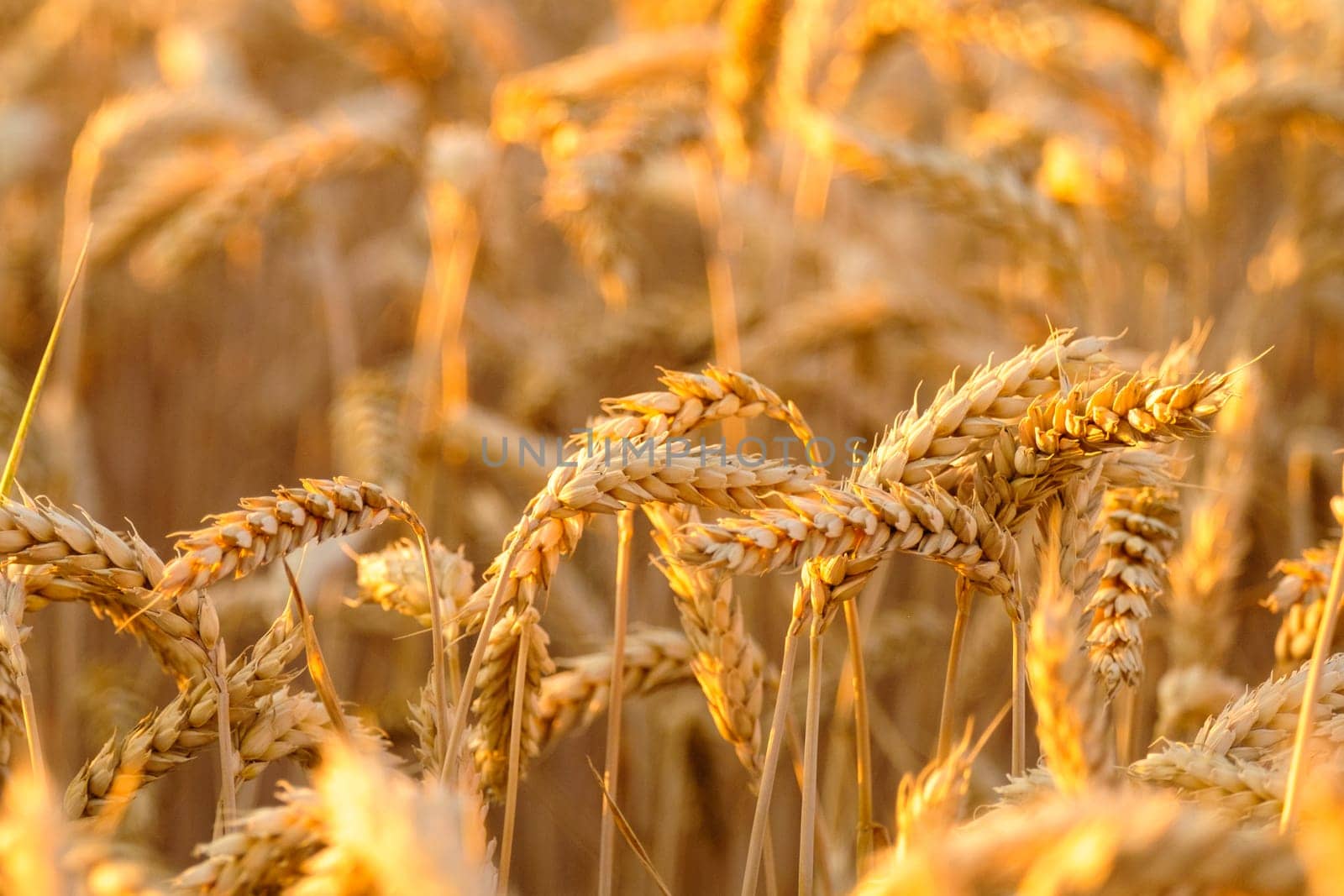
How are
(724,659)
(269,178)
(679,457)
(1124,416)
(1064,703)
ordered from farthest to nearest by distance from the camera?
(269,178), (724,659), (679,457), (1124,416), (1064,703)

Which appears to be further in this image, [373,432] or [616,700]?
[373,432]

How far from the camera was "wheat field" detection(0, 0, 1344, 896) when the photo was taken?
798 millimetres

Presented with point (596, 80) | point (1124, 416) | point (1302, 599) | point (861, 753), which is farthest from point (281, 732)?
point (596, 80)

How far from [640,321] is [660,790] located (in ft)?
3.95

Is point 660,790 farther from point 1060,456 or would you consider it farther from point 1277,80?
point 1277,80

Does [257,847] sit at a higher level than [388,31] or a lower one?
lower

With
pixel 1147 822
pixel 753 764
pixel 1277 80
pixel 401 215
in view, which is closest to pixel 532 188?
pixel 401 215

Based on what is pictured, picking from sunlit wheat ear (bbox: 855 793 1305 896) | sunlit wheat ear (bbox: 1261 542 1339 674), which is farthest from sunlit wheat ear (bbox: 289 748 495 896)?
sunlit wheat ear (bbox: 1261 542 1339 674)

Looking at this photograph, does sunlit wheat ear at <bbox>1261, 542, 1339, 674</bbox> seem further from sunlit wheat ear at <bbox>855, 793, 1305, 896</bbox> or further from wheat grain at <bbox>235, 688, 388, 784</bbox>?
wheat grain at <bbox>235, 688, 388, 784</bbox>

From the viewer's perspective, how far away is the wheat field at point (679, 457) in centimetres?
80

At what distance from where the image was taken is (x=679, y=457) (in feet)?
2.91

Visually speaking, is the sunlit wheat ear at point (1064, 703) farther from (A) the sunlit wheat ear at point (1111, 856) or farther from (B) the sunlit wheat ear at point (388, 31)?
(B) the sunlit wheat ear at point (388, 31)

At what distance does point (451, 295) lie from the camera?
89.9 inches

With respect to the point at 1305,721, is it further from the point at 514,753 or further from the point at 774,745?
the point at 514,753
